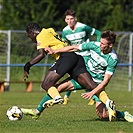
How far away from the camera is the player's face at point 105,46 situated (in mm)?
10398

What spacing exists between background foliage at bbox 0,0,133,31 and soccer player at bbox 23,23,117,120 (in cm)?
2825

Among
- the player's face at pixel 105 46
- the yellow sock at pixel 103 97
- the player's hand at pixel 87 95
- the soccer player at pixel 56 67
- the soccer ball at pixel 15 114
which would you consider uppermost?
the player's face at pixel 105 46

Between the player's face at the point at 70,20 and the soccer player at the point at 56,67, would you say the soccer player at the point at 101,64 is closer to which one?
the soccer player at the point at 56,67

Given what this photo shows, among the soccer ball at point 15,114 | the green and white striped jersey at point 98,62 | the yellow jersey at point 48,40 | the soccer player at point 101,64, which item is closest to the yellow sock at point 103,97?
the soccer player at point 101,64

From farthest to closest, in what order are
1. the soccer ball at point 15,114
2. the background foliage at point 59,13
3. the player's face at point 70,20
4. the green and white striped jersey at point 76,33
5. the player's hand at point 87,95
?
the background foliage at point 59,13 → the green and white striped jersey at point 76,33 → the player's face at point 70,20 → the soccer ball at point 15,114 → the player's hand at point 87,95

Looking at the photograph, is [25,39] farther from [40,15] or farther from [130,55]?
[40,15]

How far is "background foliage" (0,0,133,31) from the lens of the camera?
131 feet

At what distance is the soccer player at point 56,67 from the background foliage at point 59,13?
92.7ft

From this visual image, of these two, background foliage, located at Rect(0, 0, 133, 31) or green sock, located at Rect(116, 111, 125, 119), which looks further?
background foliage, located at Rect(0, 0, 133, 31)

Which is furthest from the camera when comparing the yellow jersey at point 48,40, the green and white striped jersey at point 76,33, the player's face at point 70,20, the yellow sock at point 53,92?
the green and white striped jersey at point 76,33

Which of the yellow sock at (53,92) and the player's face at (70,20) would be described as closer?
the yellow sock at (53,92)

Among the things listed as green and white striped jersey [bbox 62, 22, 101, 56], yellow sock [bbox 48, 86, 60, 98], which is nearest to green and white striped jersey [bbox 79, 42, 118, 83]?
yellow sock [bbox 48, 86, 60, 98]

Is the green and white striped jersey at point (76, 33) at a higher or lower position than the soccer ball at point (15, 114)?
higher

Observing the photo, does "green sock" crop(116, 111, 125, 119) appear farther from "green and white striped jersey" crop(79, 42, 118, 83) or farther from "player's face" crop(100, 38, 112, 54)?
"player's face" crop(100, 38, 112, 54)
